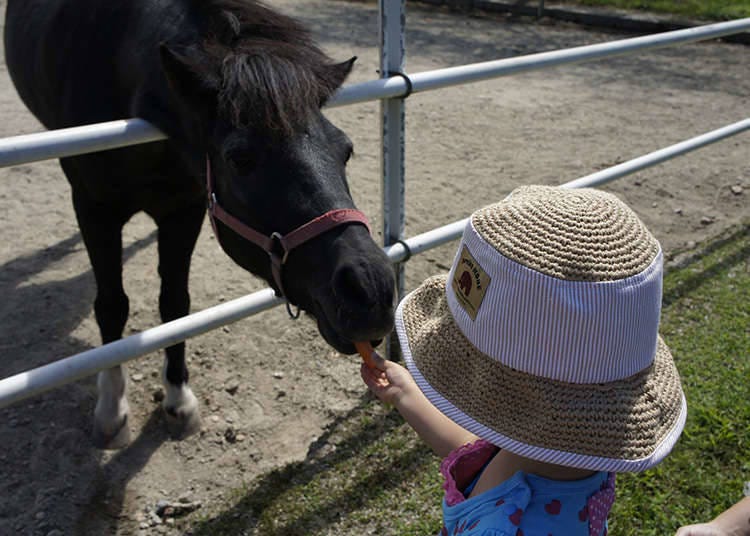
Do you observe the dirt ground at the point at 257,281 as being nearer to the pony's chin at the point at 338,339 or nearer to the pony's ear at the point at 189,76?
the pony's chin at the point at 338,339

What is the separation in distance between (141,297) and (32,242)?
0.91m

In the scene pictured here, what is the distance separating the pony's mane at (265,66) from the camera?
1.63 metres

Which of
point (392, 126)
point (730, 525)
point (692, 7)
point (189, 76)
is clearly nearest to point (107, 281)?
point (189, 76)

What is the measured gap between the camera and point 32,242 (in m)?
3.80

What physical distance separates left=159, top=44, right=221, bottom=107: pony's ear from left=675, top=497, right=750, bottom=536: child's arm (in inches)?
57.7

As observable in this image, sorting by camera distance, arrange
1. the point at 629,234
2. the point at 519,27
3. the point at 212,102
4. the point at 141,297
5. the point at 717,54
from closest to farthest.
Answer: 1. the point at 629,234
2. the point at 212,102
3. the point at 141,297
4. the point at 717,54
5. the point at 519,27

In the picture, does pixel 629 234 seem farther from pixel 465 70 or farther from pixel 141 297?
pixel 141 297

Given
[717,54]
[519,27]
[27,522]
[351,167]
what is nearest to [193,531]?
[27,522]

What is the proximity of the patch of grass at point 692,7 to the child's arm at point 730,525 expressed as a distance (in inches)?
387

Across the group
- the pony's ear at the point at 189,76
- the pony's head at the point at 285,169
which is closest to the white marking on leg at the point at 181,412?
the pony's head at the point at 285,169

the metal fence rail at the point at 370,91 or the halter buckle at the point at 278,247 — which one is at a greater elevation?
the metal fence rail at the point at 370,91

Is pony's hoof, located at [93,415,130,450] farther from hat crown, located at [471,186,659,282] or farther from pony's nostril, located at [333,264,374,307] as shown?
hat crown, located at [471,186,659,282]

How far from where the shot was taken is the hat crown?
3.04 feet

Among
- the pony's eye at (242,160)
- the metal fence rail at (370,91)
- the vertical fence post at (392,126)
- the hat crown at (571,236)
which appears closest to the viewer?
the hat crown at (571,236)
